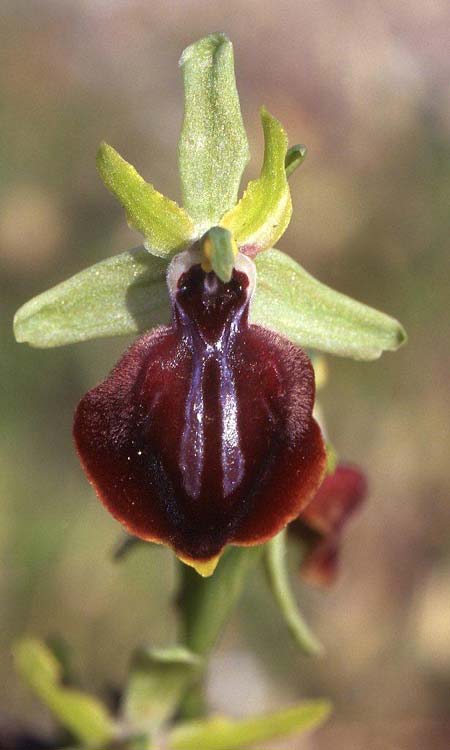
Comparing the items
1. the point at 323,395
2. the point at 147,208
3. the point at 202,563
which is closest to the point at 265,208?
the point at 147,208

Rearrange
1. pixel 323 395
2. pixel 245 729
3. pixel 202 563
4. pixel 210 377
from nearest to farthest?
pixel 202 563
pixel 210 377
pixel 245 729
pixel 323 395

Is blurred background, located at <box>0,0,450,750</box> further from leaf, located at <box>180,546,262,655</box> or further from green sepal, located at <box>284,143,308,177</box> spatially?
green sepal, located at <box>284,143,308,177</box>

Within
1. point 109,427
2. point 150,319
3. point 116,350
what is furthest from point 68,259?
point 109,427

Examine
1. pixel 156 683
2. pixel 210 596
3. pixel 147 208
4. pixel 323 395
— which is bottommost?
pixel 156 683

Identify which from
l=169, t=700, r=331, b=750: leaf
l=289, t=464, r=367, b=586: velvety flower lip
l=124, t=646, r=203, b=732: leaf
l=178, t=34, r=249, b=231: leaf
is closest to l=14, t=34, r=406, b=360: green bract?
l=178, t=34, r=249, b=231: leaf

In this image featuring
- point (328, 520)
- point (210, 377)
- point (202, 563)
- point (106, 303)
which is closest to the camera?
point (202, 563)

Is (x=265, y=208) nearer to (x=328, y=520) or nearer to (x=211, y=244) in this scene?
(x=211, y=244)

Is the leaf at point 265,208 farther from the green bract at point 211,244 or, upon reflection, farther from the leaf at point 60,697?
the leaf at point 60,697
